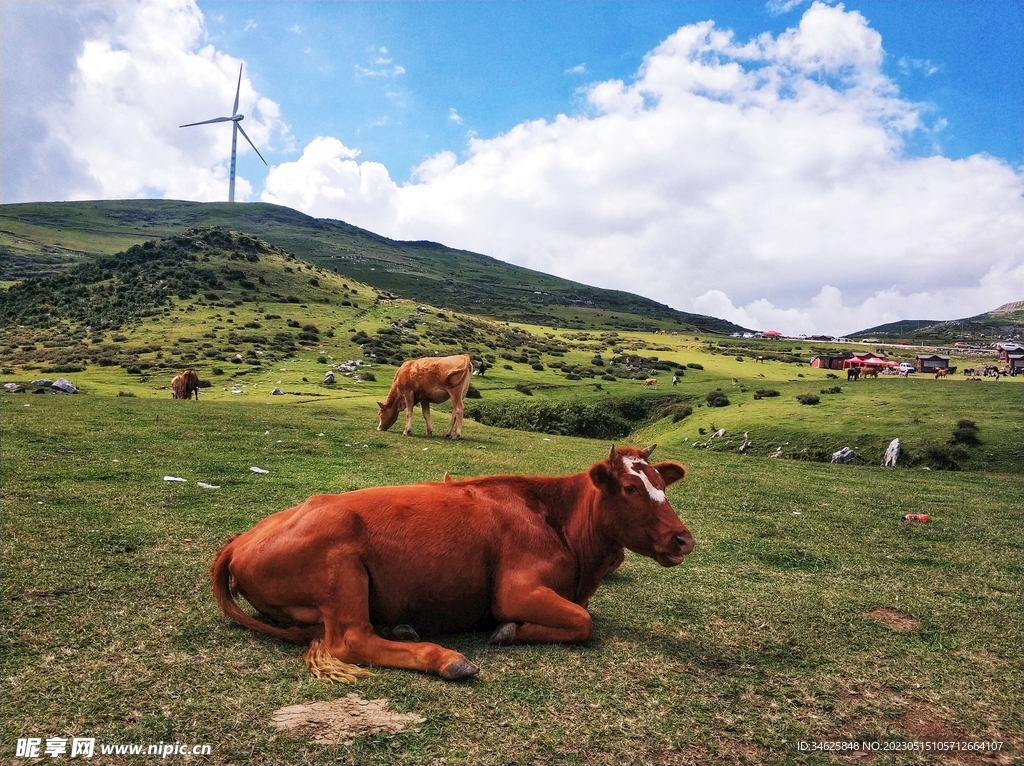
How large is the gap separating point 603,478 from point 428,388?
19.8m

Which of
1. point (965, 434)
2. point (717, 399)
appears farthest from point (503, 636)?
point (717, 399)

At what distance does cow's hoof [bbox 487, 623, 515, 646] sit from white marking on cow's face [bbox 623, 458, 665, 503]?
1.90m

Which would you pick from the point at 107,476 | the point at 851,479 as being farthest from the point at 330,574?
the point at 851,479

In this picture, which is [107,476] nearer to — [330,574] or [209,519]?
[209,519]

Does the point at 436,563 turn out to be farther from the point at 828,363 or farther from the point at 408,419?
the point at 828,363

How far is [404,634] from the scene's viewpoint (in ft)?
20.5

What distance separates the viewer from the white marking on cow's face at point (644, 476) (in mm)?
6633

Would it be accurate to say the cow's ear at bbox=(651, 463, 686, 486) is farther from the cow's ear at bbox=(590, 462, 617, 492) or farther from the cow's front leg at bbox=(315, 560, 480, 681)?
the cow's front leg at bbox=(315, 560, 480, 681)

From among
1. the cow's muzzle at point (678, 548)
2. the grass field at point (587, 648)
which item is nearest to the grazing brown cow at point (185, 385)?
the grass field at point (587, 648)

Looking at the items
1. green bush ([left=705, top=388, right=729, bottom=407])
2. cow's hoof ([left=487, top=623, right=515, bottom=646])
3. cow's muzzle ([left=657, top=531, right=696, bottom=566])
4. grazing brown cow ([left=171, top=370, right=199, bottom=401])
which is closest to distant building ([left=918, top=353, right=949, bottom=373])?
green bush ([left=705, top=388, right=729, bottom=407])

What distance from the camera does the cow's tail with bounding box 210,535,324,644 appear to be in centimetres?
604

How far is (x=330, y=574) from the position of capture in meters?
5.98

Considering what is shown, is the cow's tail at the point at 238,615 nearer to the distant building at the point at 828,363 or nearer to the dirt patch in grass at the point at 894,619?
the dirt patch in grass at the point at 894,619

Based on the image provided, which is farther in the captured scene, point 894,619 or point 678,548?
point 894,619
